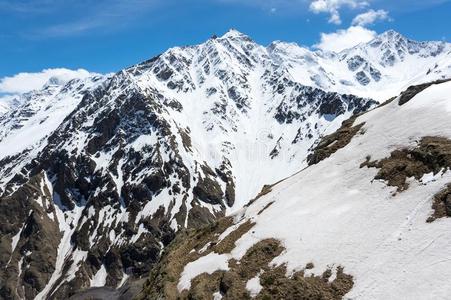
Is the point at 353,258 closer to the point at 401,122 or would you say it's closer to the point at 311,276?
the point at 311,276

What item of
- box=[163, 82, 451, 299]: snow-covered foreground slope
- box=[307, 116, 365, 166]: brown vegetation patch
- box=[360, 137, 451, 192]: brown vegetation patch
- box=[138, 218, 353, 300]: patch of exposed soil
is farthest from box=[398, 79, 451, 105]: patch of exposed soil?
box=[138, 218, 353, 300]: patch of exposed soil

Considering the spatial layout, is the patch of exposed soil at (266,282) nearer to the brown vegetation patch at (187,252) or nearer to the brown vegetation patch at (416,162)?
the brown vegetation patch at (187,252)

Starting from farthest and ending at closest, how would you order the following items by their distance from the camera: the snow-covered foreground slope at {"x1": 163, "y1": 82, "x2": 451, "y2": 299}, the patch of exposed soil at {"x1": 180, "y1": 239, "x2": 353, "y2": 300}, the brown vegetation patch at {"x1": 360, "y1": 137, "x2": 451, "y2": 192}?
the brown vegetation patch at {"x1": 360, "y1": 137, "x2": 451, "y2": 192} < the patch of exposed soil at {"x1": 180, "y1": 239, "x2": 353, "y2": 300} < the snow-covered foreground slope at {"x1": 163, "y1": 82, "x2": 451, "y2": 299}

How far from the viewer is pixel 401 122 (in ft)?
147

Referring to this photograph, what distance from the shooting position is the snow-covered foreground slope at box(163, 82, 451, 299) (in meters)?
28.6

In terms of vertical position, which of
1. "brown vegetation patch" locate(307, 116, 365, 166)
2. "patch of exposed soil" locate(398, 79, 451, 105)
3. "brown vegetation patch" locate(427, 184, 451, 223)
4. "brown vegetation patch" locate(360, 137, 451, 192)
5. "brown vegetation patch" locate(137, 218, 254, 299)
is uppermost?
"patch of exposed soil" locate(398, 79, 451, 105)

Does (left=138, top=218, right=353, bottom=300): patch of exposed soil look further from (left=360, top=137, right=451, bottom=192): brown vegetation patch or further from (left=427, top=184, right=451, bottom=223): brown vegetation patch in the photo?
(left=360, top=137, right=451, bottom=192): brown vegetation patch

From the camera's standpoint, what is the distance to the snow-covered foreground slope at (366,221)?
28.6 m

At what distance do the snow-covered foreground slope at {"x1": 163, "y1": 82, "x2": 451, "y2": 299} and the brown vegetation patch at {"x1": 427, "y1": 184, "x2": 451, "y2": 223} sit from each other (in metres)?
0.31

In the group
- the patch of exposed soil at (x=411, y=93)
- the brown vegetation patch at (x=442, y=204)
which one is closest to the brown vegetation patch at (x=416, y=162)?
the brown vegetation patch at (x=442, y=204)

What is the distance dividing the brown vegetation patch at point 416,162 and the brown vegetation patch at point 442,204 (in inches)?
121

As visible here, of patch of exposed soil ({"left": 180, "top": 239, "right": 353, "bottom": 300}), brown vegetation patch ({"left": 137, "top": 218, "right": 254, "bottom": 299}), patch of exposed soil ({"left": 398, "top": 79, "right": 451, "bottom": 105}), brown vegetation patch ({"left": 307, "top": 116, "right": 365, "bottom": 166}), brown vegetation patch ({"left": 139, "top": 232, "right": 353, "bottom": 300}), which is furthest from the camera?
brown vegetation patch ({"left": 307, "top": 116, "right": 365, "bottom": 166})

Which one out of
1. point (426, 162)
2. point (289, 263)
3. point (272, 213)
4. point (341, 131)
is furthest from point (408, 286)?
point (341, 131)

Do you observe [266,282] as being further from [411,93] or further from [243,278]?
[411,93]
